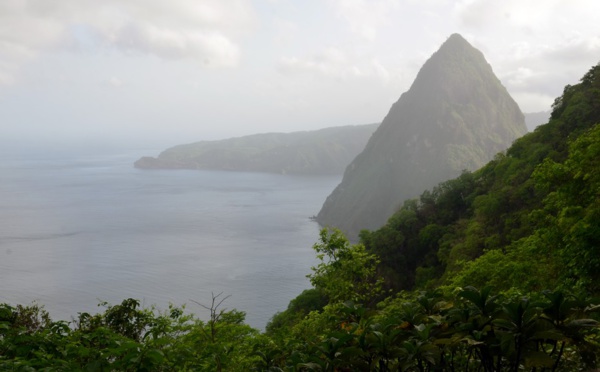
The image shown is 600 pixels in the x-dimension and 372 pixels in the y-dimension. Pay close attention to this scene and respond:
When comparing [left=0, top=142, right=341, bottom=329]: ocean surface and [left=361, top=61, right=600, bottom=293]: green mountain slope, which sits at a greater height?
[left=361, top=61, right=600, bottom=293]: green mountain slope

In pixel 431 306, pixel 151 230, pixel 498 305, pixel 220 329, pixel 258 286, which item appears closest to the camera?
pixel 498 305

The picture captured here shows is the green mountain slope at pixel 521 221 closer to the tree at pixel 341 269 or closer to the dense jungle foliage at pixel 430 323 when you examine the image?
the dense jungle foliage at pixel 430 323

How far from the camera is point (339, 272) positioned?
2488 centimetres

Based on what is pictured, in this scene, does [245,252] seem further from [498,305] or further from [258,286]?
[498,305]

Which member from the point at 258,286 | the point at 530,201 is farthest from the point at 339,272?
the point at 258,286

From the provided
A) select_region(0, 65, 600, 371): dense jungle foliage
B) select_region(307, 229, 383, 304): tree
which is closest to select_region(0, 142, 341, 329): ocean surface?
select_region(307, 229, 383, 304): tree

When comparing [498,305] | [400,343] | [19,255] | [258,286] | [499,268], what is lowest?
[258,286]

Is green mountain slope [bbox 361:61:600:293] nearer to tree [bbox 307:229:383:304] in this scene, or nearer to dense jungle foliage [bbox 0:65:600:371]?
dense jungle foliage [bbox 0:65:600:371]

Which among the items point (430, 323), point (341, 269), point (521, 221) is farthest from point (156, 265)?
point (430, 323)

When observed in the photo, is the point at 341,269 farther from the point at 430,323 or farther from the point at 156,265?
the point at 156,265

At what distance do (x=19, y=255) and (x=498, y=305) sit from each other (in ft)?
576

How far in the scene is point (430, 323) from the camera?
6.99 m

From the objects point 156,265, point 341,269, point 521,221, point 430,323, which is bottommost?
point 156,265

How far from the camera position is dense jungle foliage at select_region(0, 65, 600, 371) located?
6266 millimetres
